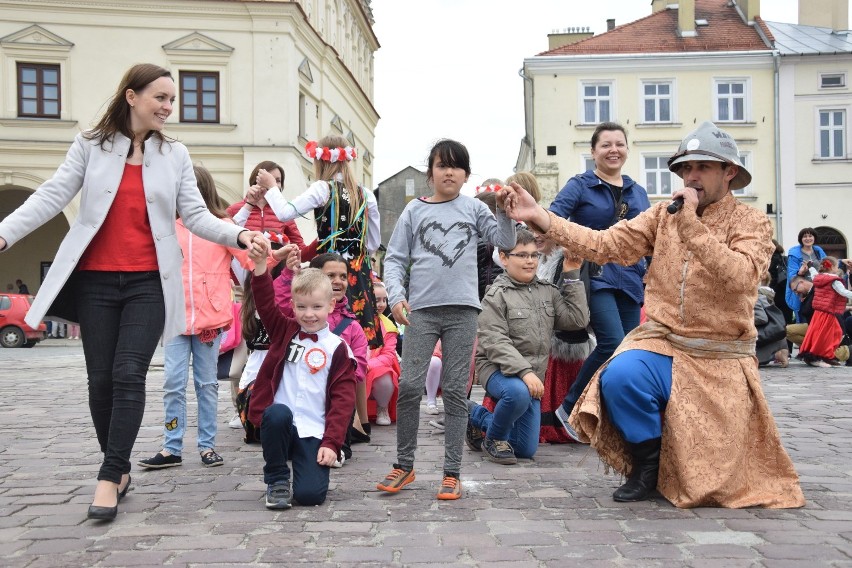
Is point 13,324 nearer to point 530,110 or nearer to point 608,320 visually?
point 608,320

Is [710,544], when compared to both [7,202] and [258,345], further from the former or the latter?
[7,202]

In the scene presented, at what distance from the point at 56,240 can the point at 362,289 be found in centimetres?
2999

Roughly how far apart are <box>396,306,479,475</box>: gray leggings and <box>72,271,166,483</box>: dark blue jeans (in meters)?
1.32

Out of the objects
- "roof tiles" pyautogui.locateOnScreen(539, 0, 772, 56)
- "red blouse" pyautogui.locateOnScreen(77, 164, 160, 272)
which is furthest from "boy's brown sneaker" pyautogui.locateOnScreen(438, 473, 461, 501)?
"roof tiles" pyautogui.locateOnScreen(539, 0, 772, 56)

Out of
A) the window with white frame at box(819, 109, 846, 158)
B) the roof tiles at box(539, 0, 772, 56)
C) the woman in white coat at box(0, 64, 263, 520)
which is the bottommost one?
the woman in white coat at box(0, 64, 263, 520)

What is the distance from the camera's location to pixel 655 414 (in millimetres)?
4578

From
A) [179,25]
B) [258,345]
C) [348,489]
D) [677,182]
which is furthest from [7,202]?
[348,489]

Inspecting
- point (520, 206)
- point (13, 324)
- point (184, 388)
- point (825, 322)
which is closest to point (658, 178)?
point (825, 322)

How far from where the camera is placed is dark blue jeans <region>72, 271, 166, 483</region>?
14.5ft

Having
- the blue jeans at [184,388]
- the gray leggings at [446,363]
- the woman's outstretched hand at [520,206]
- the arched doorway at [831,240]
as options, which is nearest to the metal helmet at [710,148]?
the woman's outstretched hand at [520,206]

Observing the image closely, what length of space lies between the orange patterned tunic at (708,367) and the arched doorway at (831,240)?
113 ft

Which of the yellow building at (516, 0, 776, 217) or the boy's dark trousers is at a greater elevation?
the yellow building at (516, 0, 776, 217)

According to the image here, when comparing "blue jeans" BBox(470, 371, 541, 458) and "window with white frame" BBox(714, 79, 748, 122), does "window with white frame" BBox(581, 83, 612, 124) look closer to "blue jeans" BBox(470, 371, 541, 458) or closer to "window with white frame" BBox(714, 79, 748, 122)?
"window with white frame" BBox(714, 79, 748, 122)

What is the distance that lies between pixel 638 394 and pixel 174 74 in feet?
90.2
